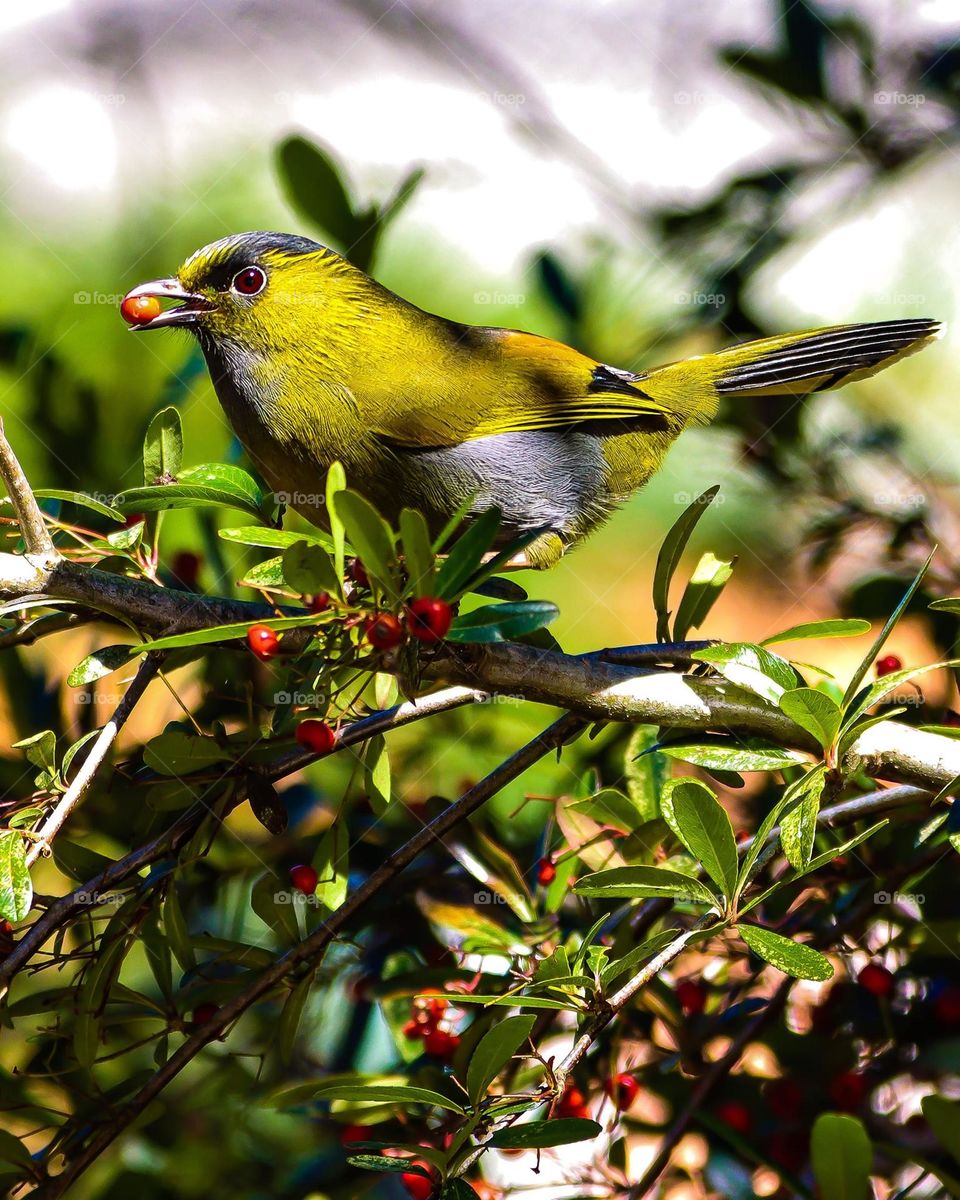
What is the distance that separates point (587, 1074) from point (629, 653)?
2.50 feet

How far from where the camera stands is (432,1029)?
1.79m

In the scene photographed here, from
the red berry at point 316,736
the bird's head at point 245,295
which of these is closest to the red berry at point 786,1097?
the red berry at point 316,736

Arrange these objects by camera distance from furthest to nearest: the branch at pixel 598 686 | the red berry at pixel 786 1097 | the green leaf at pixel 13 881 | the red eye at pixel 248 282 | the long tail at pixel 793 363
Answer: the long tail at pixel 793 363
the red eye at pixel 248 282
the red berry at pixel 786 1097
the branch at pixel 598 686
the green leaf at pixel 13 881

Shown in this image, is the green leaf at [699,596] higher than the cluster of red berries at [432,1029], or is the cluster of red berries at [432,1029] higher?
the green leaf at [699,596]

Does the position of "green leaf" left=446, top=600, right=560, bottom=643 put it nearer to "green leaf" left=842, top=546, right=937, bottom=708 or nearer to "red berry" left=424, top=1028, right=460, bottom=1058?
"green leaf" left=842, top=546, right=937, bottom=708

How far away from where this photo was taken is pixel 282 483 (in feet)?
7.14

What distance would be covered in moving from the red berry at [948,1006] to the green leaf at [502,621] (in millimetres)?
1102

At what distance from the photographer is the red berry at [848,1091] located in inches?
70.8

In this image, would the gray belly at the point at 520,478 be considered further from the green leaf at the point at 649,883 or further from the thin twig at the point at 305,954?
the green leaf at the point at 649,883

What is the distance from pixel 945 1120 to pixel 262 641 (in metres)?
0.85

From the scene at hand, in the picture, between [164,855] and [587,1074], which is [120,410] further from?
[587,1074]

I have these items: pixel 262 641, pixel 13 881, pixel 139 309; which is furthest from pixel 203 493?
pixel 139 309

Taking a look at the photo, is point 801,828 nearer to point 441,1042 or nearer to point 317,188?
point 441,1042

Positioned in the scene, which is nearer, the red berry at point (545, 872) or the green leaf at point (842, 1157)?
the green leaf at point (842, 1157)
